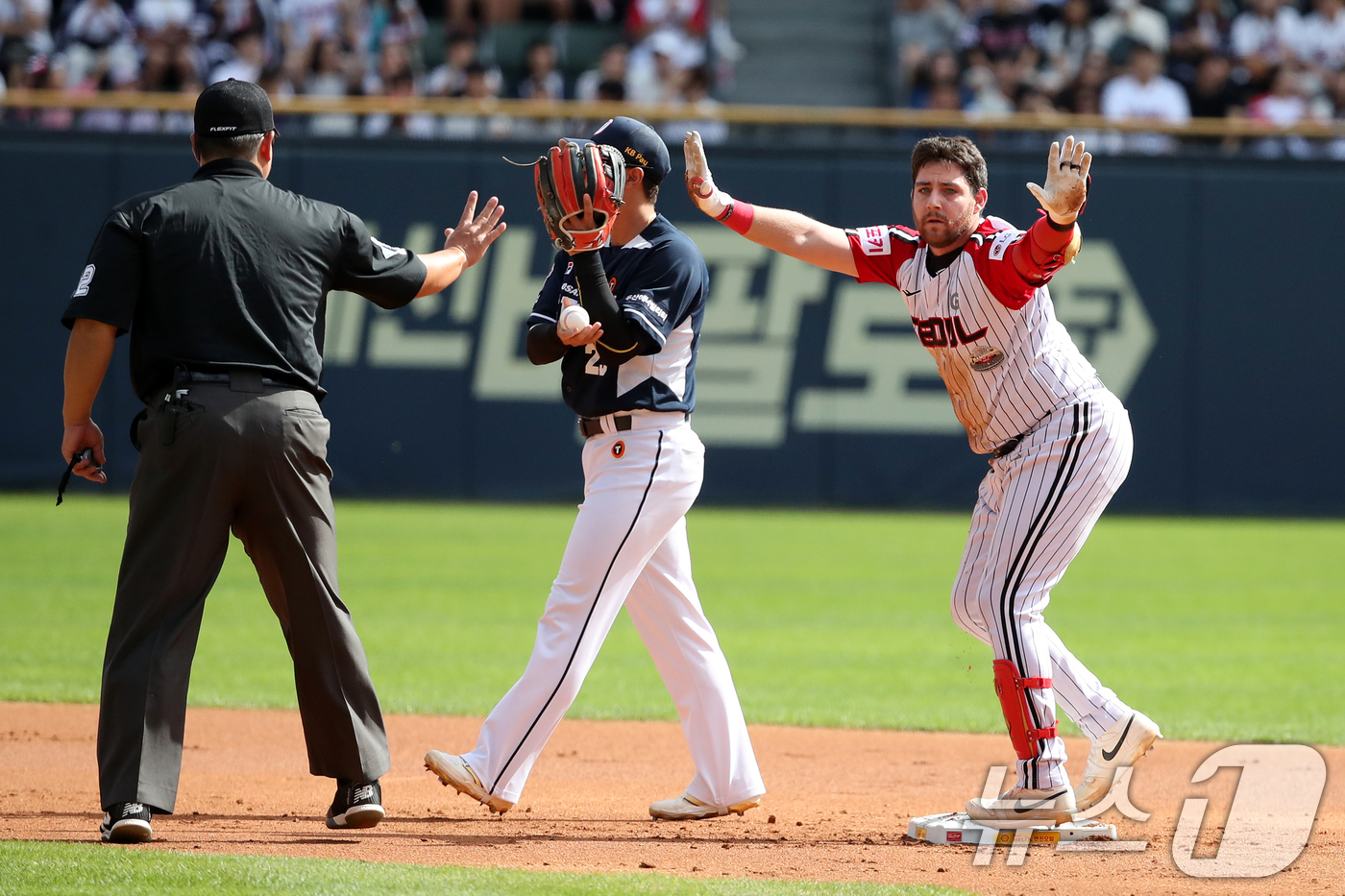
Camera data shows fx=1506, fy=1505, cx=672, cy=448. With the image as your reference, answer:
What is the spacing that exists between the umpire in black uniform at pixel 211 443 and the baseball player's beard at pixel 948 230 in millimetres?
1778

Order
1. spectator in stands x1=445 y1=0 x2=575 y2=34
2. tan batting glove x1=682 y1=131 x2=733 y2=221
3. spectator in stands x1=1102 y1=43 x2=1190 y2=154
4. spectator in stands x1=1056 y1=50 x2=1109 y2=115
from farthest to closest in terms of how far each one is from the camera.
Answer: spectator in stands x1=445 y1=0 x2=575 y2=34 < spectator in stands x1=1102 y1=43 x2=1190 y2=154 < spectator in stands x1=1056 y1=50 x2=1109 y2=115 < tan batting glove x1=682 y1=131 x2=733 y2=221

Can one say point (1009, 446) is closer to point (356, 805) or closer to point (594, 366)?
point (594, 366)

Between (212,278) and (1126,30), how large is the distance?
15.5 m

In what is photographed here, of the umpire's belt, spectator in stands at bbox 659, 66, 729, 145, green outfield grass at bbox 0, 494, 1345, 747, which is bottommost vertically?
green outfield grass at bbox 0, 494, 1345, 747

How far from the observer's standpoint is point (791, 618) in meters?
10.1

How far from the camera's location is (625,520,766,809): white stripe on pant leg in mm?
4699

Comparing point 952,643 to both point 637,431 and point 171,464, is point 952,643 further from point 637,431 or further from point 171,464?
point 171,464

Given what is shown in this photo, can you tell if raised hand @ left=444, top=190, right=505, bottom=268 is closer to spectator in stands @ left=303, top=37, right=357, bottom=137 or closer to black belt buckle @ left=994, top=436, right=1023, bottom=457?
black belt buckle @ left=994, top=436, right=1023, bottom=457

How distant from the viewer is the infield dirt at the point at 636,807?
413cm

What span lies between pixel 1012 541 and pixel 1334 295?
41.4ft

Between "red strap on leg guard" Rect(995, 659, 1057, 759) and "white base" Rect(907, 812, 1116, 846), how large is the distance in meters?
0.22

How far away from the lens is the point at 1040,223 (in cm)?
418

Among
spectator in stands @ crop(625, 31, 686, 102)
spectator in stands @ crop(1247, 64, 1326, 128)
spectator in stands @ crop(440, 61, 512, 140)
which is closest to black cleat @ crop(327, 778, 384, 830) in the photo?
spectator in stands @ crop(440, 61, 512, 140)
